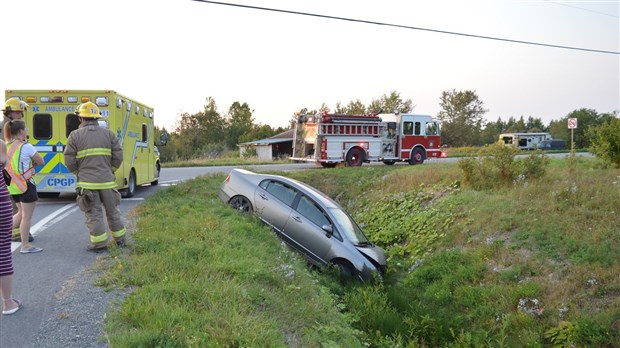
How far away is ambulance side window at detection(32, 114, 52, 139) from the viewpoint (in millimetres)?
11227

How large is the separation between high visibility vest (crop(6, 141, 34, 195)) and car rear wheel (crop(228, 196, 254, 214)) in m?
4.08

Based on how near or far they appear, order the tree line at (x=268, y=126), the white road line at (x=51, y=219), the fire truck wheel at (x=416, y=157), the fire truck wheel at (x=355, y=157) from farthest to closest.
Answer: the tree line at (x=268, y=126)
the fire truck wheel at (x=416, y=157)
the fire truck wheel at (x=355, y=157)
the white road line at (x=51, y=219)

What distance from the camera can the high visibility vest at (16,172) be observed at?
21.1ft

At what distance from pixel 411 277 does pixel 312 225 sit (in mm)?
2392

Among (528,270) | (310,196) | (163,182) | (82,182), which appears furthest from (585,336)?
(163,182)

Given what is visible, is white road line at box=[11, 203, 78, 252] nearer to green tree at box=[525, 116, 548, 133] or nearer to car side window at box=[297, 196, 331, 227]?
car side window at box=[297, 196, 331, 227]

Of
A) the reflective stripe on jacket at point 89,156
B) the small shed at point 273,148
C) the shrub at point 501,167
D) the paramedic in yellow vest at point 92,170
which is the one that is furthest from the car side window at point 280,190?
the small shed at point 273,148

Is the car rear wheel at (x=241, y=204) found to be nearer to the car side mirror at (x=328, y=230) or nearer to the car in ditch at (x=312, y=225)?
the car in ditch at (x=312, y=225)

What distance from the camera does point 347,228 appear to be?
29.8 ft

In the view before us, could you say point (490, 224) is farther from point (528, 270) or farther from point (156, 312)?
point (156, 312)

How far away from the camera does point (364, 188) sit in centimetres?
1627

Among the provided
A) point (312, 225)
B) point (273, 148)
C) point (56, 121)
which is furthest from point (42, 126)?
point (273, 148)

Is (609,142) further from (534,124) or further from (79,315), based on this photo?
(534,124)

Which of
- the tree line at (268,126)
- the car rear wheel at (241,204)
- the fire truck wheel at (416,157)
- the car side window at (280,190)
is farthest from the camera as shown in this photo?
the tree line at (268,126)
